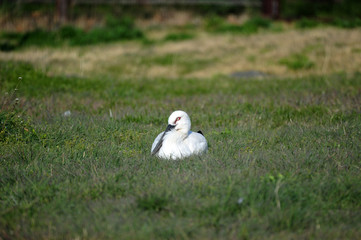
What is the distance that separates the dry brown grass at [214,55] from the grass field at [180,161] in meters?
1.30

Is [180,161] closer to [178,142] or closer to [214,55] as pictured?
[178,142]

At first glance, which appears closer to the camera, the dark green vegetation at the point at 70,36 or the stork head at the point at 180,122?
the stork head at the point at 180,122

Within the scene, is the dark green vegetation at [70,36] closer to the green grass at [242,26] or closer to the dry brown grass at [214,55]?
the dry brown grass at [214,55]

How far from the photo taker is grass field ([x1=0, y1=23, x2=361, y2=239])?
11.0 ft

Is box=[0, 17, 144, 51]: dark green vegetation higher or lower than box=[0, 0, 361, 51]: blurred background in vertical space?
lower

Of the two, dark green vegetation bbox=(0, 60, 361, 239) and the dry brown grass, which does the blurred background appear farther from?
dark green vegetation bbox=(0, 60, 361, 239)

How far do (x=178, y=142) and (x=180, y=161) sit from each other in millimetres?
268

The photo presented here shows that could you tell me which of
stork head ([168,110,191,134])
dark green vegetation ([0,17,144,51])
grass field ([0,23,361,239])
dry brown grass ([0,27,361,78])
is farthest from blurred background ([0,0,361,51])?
stork head ([168,110,191,134])

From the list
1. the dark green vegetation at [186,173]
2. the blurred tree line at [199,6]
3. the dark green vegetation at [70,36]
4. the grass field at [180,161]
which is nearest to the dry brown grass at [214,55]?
the dark green vegetation at [70,36]

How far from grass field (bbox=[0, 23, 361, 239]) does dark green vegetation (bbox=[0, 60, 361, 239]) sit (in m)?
0.01

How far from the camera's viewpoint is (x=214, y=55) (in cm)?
1267

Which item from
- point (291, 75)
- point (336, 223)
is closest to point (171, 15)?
point (291, 75)

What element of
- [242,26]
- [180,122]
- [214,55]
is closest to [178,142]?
[180,122]

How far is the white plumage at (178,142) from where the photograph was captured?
462 cm
